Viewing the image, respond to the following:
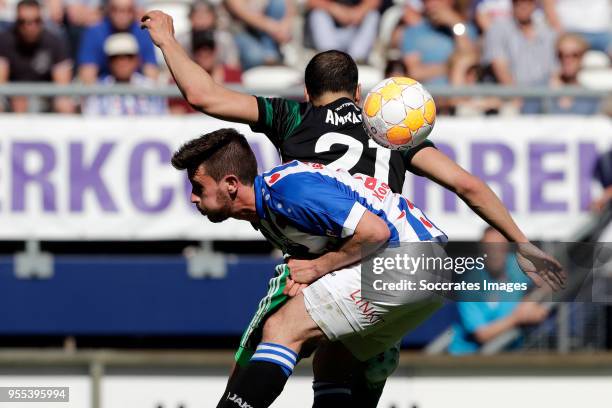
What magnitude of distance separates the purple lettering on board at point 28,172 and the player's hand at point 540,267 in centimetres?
471

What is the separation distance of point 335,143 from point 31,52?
5255 millimetres

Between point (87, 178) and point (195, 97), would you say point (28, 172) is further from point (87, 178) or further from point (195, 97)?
point (195, 97)

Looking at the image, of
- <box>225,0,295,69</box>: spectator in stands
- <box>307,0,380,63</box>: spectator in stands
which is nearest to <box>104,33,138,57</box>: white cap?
<box>225,0,295,69</box>: spectator in stands

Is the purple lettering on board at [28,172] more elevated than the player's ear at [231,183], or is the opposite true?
the purple lettering on board at [28,172]

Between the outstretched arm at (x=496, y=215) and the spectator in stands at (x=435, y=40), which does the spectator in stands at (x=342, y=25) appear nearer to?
the spectator in stands at (x=435, y=40)

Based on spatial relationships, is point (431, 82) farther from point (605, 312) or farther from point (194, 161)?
point (194, 161)

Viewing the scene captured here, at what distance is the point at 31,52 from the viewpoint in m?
10.8

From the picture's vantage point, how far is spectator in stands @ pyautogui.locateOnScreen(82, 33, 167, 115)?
1001cm

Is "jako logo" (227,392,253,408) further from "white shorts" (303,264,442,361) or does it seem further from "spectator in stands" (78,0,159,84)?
"spectator in stands" (78,0,159,84)

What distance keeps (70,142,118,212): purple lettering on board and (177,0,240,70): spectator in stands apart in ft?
4.85

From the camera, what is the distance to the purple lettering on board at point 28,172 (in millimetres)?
9750

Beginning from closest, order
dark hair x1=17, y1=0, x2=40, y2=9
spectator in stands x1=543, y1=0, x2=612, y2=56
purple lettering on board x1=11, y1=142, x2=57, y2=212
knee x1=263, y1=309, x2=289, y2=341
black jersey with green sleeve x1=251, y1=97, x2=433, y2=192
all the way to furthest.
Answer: knee x1=263, y1=309, x2=289, y2=341 → black jersey with green sleeve x1=251, y1=97, x2=433, y2=192 → purple lettering on board x1=11, y1=142, x2=57, y2=212 → dark hair x1=17, y1=0, x2=40, y2=9 → spectator in stands x1=543, y1=0, x2=612, y2=56

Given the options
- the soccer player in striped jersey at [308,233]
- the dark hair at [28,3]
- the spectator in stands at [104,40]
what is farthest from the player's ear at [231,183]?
the dark hair at [28,3]

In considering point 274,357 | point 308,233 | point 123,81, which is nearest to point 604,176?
point 123,81
